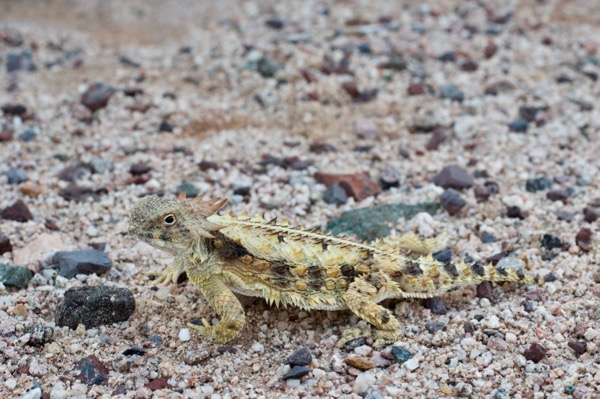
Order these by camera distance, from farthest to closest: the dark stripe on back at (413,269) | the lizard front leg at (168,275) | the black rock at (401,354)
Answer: the lizard front leg at (168,275) < the dark stripe on back at (413,269) < the black rock at (401,354)

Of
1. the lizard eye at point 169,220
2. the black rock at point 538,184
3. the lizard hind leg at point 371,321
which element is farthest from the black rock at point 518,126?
the lizard eye at point 169,220

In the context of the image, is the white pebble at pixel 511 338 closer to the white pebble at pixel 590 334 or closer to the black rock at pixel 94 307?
the white pebble at pixel 590 334

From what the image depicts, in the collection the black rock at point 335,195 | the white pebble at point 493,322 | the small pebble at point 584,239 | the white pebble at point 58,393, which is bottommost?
the white pebble at point 493,322

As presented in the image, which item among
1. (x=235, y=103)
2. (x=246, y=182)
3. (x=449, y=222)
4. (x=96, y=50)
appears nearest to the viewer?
(x=449, y=222)

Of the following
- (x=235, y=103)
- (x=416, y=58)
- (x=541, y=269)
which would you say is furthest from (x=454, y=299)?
(x=416, y=58)

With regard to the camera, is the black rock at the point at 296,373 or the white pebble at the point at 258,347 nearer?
the black rock at the point at 296,373

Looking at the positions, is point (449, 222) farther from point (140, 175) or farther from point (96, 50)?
point (96, 50)
